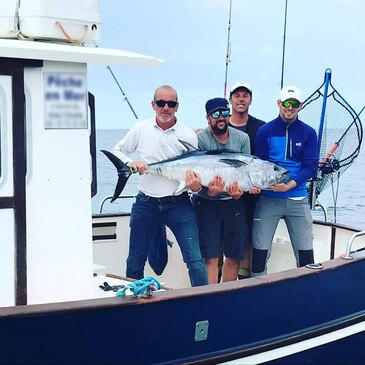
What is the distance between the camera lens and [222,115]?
6.69 meters

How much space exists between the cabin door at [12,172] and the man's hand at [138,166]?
1.60 metres

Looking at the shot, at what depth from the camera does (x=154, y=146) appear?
6578 millimetres

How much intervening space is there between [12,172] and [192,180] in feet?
6.40

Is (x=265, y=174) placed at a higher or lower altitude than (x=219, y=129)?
lower

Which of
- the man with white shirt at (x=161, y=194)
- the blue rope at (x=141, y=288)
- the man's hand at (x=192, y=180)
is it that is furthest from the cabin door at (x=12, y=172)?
the man's hand at (x=192, y=180)

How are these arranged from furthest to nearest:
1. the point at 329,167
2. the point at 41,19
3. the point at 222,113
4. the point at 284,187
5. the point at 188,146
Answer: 1. the point at 329,167
2. the point at 284,187
3. the point at 222,113
4. the point at 188,146
5. the point at 41,19

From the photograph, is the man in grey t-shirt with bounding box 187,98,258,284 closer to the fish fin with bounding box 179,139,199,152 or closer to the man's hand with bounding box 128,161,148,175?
the fish fin with bounding box 179,139,199,152

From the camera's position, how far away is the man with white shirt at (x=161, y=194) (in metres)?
6.48

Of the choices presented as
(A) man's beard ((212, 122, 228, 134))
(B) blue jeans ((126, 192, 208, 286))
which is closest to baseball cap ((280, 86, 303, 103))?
(A) man's beard ((212, 122, 228, 134))

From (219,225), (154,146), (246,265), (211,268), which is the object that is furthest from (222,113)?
(246,265)

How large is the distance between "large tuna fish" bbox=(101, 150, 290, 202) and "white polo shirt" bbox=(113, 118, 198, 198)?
0.13 meters

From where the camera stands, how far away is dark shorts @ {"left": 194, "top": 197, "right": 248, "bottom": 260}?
6910 millimetres

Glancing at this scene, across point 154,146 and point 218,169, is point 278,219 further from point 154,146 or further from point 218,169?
point 154,146

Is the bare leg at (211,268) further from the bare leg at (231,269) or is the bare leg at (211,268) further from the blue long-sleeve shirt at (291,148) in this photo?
the blue long-sleeve shirt at (291,148)
